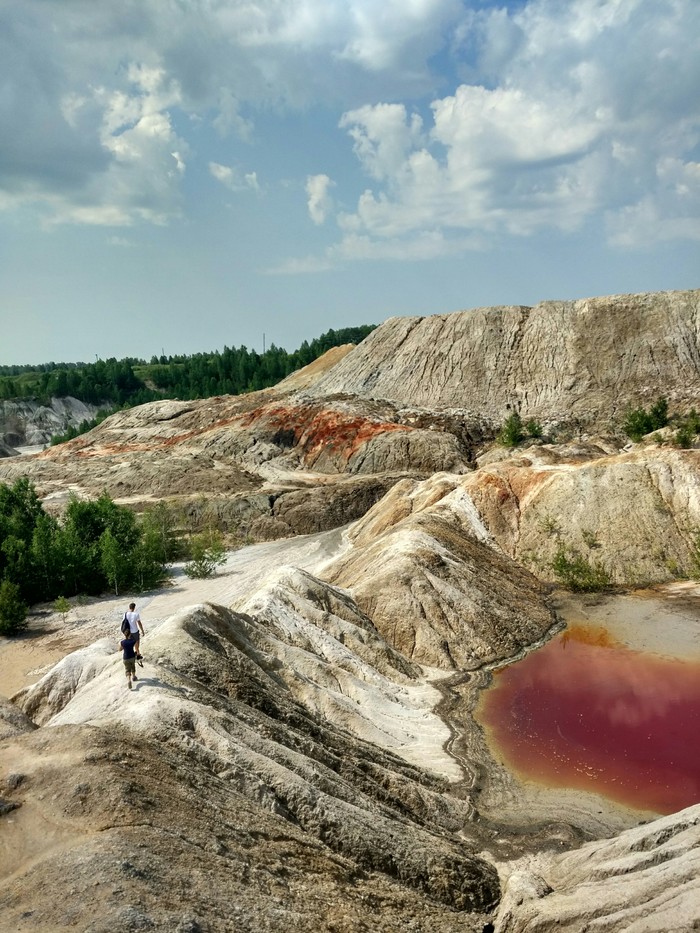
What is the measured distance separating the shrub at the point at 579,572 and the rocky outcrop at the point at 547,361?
97.0ft

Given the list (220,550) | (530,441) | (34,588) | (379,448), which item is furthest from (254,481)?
(34,588)

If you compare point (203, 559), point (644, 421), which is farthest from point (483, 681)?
point (644, 421)

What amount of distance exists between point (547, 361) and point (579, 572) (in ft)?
130

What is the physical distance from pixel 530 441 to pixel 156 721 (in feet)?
161

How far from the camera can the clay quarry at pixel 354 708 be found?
11000mm

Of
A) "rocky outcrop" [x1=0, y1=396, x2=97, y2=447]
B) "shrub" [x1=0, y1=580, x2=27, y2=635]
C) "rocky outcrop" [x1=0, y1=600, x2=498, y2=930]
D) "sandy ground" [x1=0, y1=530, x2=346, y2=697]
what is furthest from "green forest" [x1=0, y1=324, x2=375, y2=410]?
"rocky outcrop" [x1=0, y1=600, x2=498, y2=930]

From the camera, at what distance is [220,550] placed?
41.2 metres

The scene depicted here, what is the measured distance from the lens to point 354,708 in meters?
20.8

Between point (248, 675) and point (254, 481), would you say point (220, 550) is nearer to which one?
point (254, 481)

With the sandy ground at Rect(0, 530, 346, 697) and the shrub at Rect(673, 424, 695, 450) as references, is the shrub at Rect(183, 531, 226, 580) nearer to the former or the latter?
the sandy ground at Rect(0, 530, 346, 697)

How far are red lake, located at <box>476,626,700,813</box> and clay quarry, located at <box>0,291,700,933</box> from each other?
423mm

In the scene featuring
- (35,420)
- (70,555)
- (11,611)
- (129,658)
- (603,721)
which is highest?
(35,420)

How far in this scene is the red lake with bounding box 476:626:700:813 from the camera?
60.3 feet

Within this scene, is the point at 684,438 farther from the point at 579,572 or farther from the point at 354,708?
the point at 354,708
